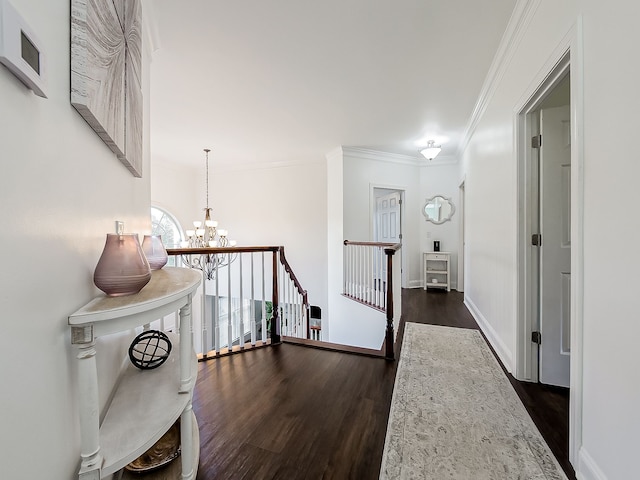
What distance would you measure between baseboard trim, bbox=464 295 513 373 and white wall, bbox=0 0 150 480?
8.66ft

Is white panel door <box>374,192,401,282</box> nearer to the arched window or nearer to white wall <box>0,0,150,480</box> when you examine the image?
the arched window

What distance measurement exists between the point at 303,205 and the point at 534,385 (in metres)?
4.50

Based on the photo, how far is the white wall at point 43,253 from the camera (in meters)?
0.48

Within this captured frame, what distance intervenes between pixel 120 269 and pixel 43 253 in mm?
235

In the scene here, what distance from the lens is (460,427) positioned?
150 centimetres

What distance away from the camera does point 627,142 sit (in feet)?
3.09

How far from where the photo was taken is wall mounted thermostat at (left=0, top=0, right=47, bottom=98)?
1.41ft

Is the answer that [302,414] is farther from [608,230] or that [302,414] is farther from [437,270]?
[437,270]

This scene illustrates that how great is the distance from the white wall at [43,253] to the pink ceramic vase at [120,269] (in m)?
0.05

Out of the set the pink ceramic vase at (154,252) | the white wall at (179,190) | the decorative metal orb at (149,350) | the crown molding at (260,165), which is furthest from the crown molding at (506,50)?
the white wall at (179,190)

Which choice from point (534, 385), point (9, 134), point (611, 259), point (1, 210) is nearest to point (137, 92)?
point (9, 134)

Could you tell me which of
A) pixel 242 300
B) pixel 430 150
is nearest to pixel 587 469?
pixel 242 300

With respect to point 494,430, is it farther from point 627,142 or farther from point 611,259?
point 627,142

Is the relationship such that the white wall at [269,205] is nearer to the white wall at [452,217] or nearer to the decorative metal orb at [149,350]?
the white wall at [452,217]
